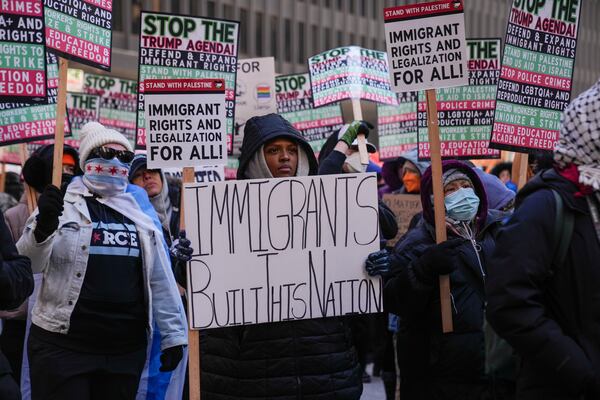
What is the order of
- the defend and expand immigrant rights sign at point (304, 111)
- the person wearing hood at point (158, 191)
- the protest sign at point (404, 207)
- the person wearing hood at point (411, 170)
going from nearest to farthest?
the person wearing hood at point (158, 191), the protest sign at point (404, 207), the person wearing hood at point (411, 170), the defend and expand immigrant rights sign at point (304, 111)

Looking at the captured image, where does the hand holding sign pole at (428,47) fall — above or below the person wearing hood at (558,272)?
above

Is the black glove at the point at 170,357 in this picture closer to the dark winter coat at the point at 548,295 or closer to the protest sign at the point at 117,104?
the dark winter coat at the point at 548,295

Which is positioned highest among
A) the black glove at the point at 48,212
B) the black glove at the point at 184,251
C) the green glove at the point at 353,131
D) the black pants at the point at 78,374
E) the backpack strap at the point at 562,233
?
the green glove at the point at 353,131

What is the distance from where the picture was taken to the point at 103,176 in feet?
17.7

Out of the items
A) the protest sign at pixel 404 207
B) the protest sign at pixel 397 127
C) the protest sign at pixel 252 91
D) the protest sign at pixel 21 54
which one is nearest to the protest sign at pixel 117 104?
the protest sign at pixel 252 91

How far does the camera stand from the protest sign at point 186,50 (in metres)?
8.05

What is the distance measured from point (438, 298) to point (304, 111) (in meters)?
7.48

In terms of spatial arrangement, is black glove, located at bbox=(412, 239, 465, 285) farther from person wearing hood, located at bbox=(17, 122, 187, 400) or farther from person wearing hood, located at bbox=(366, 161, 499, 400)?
person wearing hood, located at bbox=(17, 122, 187, 400)

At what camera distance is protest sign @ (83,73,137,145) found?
1213 centimetres

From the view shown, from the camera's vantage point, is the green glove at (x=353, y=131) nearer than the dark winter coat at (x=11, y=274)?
No

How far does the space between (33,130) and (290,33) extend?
44.6 m

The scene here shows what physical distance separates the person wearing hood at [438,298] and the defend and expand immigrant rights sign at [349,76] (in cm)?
601

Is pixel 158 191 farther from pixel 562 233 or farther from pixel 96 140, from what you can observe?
pixel 562 233

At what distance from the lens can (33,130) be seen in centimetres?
780
